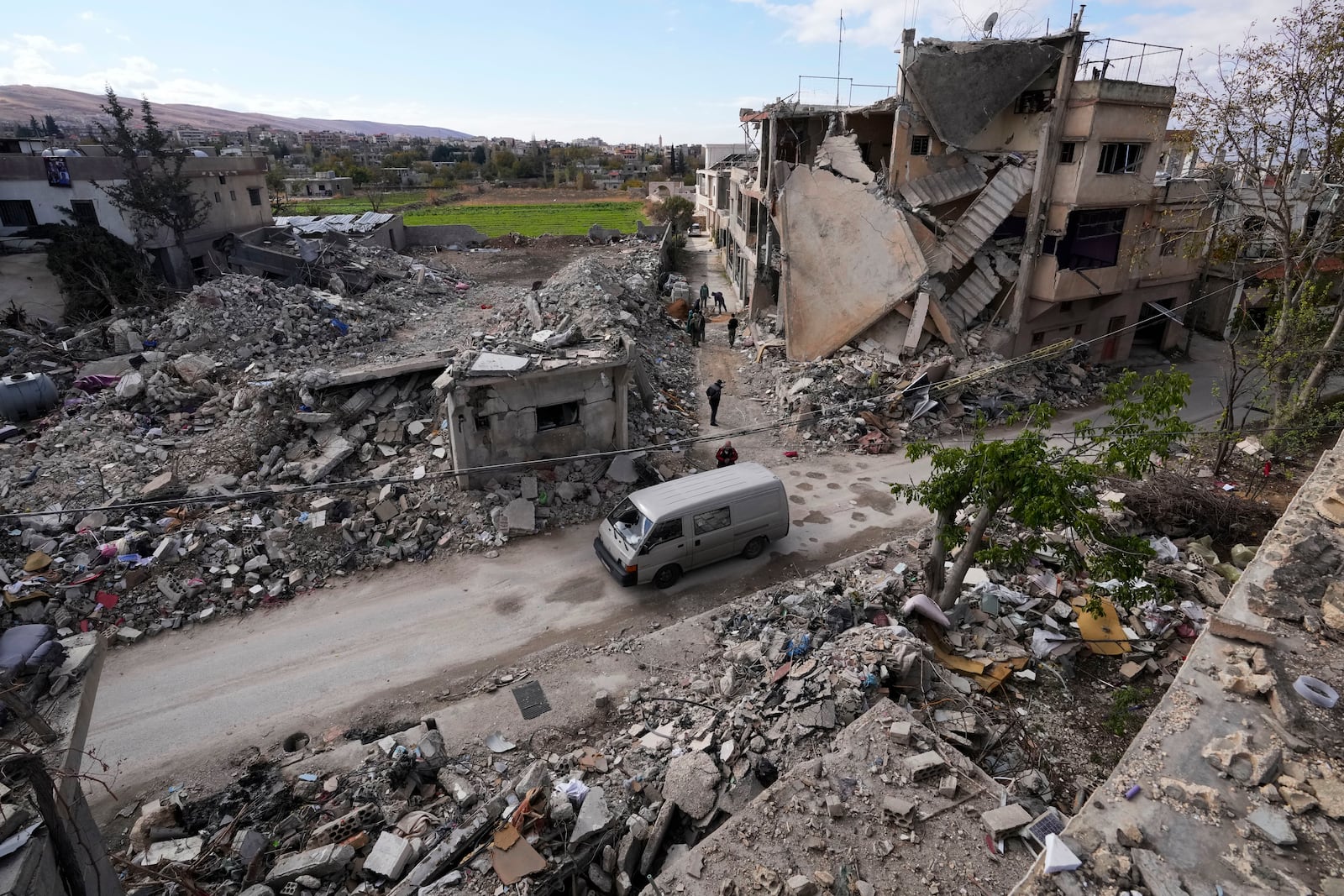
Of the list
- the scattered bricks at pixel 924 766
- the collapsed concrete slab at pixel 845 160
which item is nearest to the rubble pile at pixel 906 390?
the collapsed concrete slab at pixel 845 160

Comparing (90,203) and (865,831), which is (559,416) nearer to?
(865,831)

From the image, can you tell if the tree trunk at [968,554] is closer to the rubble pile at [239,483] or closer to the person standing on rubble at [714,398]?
the rubble pile at [239,483]

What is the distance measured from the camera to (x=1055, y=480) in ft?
21.7

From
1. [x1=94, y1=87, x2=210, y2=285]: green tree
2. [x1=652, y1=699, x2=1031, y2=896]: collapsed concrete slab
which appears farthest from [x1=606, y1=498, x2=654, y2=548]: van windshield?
[x1=94, y1=87, x2=210, y2=285]: green tree

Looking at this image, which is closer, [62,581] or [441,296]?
[62,581]

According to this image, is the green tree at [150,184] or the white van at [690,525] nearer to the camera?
the white van at [690,525]

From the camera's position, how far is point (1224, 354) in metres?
23.2

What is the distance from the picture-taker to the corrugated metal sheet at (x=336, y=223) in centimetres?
3575

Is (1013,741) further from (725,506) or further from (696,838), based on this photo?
(725,506)

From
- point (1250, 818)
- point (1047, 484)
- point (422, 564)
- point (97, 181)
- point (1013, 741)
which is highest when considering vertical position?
point (97, 181)

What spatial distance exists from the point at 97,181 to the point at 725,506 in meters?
30.5

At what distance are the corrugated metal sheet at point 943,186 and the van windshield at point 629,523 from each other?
43.7ft

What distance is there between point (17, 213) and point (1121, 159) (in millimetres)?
38875

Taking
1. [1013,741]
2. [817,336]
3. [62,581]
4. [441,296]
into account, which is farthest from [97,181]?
[1013,741]
